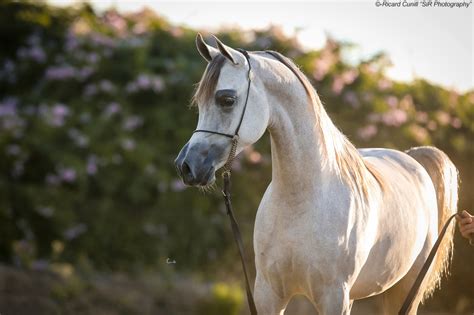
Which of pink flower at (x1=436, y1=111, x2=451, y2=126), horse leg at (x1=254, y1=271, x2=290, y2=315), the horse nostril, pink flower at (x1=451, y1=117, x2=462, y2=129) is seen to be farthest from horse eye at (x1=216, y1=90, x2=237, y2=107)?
pink flower at (x1=451, y1=117, x2=462, y2=129)

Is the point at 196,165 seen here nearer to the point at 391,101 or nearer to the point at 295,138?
the point at 295,138

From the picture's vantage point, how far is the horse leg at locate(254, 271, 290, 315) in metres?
3.09

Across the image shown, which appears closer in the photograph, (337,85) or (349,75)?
(337,85)

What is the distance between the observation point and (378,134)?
7.04m

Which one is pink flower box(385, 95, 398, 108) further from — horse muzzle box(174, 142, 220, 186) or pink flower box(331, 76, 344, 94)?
horse muzzle box(174, 142, 220, 186)

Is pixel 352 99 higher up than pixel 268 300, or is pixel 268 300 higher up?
pixel 268 300

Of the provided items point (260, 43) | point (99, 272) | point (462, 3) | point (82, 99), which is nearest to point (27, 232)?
point (99, 272)

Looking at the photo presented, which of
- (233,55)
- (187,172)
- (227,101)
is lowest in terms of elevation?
(187,172)

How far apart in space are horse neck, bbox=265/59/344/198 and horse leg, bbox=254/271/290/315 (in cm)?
44

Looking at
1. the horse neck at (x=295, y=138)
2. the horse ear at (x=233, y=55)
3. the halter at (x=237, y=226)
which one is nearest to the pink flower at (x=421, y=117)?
the halter at (x=237, y=226)

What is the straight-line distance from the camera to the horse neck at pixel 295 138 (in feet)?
9.73

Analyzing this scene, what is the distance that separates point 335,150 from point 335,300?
2.18 ft

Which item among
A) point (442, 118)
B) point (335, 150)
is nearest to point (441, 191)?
point (335, 150)

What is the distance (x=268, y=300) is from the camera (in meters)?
3.09
